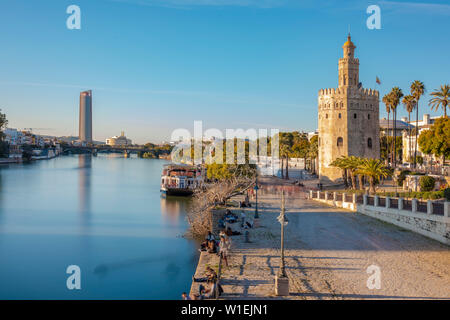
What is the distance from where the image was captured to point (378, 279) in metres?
14.5

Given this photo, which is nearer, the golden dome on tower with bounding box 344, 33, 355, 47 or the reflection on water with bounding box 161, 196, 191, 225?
the reflection on water with bounding box 161, 196, 191, 225

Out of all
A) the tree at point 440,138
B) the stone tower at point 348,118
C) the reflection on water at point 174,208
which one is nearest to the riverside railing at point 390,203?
the tree at point 440,138

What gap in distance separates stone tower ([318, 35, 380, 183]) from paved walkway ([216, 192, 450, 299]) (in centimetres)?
2217

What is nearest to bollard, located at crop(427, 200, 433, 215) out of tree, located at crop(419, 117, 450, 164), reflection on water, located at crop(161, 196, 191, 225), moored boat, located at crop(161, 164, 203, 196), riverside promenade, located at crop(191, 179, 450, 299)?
riverside promenade, located at crop(191, 179, 450, 299)

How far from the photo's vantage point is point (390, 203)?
995 inches

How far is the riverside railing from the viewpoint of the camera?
21000 millimetres

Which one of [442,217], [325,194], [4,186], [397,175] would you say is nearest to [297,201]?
[325,194]

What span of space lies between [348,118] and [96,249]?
1326 inches

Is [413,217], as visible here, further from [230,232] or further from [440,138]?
[440,138]

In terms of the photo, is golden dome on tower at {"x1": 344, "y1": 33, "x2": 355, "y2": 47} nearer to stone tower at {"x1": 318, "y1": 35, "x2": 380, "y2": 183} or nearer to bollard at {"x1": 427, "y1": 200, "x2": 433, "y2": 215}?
stone tower at {"x1": 318, "y1": 35, "x2": 380, "y2": 183}

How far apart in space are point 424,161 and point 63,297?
7326cm

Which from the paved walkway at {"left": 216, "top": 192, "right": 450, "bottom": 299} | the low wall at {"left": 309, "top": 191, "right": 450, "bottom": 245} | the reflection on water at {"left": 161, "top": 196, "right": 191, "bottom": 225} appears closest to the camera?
the paved walkway at {"left": 216, "top": 192, "right": 450, "bottom": 299}

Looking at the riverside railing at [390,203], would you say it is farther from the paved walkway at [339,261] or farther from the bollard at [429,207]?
the paved walkway at [339,261]
